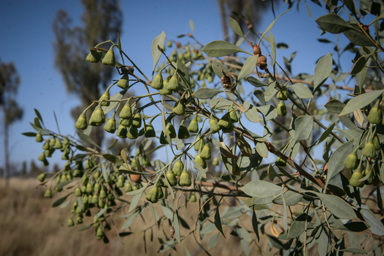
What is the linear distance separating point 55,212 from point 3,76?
9917mm

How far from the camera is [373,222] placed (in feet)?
2.09

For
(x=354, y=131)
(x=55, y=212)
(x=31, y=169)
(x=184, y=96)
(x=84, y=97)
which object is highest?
(x=84, y=97)

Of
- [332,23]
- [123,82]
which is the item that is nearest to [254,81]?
[332,23]

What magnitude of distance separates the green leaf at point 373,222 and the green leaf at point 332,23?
0.46 m

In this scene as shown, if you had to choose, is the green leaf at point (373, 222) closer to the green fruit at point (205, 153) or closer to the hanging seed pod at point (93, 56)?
the green fruit at point (205, 153)

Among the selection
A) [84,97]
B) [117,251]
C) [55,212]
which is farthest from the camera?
[84,97]

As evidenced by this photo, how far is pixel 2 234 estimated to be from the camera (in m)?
4.02

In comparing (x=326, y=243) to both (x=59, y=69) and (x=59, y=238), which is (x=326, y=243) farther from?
(x=59, y=69)

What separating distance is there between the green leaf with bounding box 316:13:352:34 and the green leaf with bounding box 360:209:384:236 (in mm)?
464

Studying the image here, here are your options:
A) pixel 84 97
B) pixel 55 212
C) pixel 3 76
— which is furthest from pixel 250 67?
pixel 3 76

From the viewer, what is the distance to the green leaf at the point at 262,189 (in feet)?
1.87

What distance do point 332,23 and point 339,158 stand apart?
0.28 meters

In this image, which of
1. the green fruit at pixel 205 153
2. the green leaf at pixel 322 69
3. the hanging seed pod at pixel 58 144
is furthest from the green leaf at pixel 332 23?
the hanging seed pod at pixel 58 144

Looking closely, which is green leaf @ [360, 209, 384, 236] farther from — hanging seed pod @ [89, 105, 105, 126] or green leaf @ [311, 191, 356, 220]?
hanging seed pod @ [89, 105, 105, 126]
